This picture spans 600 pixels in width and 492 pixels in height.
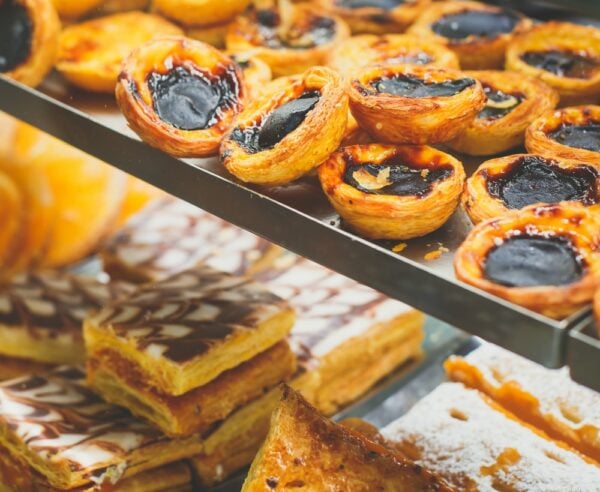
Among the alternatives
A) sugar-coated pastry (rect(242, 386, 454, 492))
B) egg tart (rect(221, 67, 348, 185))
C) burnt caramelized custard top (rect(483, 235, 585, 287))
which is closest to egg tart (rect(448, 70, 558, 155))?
egg tart (rect(221, 67, 348, 185))

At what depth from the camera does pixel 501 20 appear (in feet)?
7.68

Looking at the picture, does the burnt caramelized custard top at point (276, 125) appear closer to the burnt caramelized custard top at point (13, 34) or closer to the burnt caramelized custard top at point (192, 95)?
the burnt caramelized custard top at point (192, 95)

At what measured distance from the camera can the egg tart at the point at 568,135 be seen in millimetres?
1640

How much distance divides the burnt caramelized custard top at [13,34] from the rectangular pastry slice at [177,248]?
3.20ft

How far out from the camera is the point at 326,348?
2.59 meters

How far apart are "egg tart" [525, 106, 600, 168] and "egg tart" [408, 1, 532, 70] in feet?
1.57

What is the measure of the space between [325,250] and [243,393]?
0.95 m

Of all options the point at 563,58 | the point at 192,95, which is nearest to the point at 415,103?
the point at 192,95

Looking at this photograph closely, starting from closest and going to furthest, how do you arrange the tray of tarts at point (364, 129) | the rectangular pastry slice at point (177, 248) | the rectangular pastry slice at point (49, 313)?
the tray of tarts at point (364, 129), the rectangular pastry slice at point (49, 313), the rectangular pastry slice at point (177, 248)

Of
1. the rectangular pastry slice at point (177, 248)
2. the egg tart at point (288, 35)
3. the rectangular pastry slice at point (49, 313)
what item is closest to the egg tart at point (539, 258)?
the egg tart at point (288, 35)

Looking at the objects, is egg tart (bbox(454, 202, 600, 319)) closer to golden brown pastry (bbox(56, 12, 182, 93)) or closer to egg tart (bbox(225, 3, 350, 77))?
egg tart (bbox(225, 3, 350, 77))

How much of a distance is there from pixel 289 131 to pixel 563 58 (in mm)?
802

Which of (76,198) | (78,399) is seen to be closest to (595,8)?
(78,399)

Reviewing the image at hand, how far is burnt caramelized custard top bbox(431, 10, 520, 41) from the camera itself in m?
2.28
